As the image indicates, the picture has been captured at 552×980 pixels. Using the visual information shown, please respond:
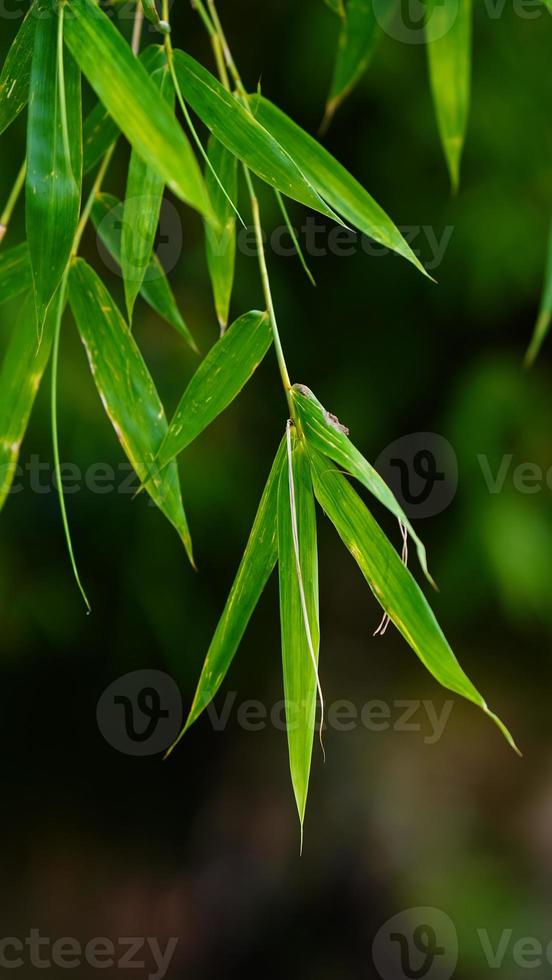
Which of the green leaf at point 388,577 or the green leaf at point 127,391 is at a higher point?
the green leaf at point 127,391

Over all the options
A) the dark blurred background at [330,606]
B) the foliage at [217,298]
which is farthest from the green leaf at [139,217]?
the dark blurred background at [330,606]

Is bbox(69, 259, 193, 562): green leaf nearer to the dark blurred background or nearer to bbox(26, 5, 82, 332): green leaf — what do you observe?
bbox(26, 5, 82, 332): green leaf

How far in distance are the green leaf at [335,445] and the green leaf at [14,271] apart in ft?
0.94

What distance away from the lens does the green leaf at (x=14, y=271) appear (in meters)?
0.71

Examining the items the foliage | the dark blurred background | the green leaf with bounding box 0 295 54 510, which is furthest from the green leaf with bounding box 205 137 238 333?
the dark blurred background

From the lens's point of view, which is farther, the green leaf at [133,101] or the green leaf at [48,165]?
the green leaf at [48,165]

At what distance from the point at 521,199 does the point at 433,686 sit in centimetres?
92

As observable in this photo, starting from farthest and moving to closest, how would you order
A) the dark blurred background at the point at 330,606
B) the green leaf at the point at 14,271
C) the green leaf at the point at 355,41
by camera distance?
the dark blurred background at the point at 330,606
the green leaf at the point at 355,41
the green leaf at the point at 14,271

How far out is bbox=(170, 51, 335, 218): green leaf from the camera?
52 centimetres

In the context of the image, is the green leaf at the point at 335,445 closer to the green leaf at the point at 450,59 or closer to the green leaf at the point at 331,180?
the green leaf at the point at 331,180

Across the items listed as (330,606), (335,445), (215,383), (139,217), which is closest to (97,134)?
(139,217)

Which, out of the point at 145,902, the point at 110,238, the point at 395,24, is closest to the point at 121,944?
the point at 145,902

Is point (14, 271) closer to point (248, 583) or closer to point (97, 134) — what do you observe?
point (97, 134)

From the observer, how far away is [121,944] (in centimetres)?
177
